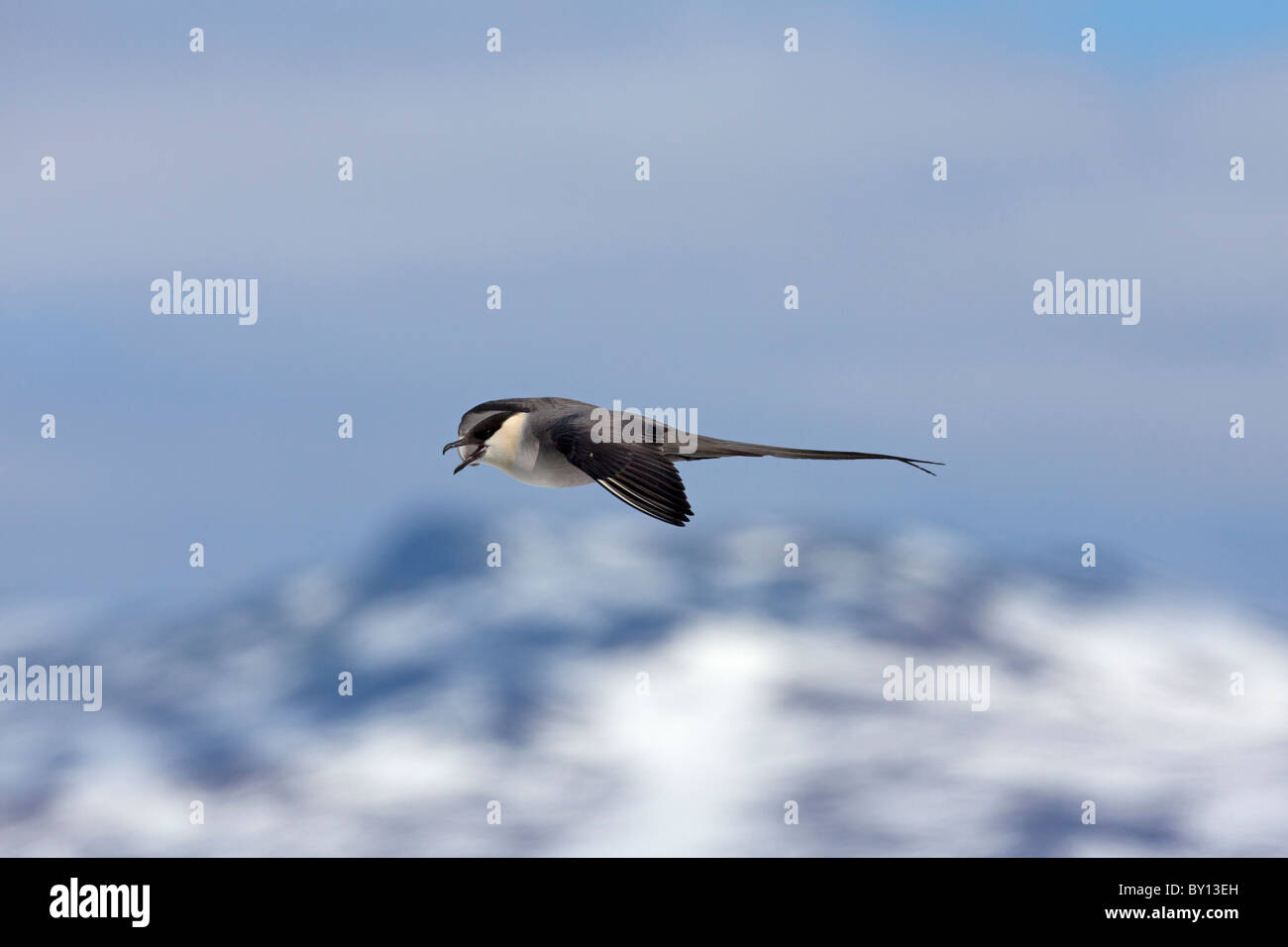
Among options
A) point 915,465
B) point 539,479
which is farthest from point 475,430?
point 915,465

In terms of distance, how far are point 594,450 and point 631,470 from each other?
1.88ft

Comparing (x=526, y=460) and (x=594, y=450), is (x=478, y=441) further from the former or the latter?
(x=594, y=450)

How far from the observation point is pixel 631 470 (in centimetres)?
1127

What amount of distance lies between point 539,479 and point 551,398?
113cm

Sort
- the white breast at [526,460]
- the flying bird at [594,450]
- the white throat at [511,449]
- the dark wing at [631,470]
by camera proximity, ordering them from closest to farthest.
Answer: the dark wing at [631,470] → the flying bird at [594,450] → the white breast at [526,460] → the white throat at [511,449]

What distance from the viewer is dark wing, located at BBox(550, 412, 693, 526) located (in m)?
10.7

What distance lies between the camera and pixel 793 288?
1384 cm

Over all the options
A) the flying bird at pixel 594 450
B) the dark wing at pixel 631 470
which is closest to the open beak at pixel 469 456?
the flying bird at pixel 594 450

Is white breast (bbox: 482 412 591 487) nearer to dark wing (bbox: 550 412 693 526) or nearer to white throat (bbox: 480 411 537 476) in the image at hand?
white throat (bbox: 480 411 537 476)

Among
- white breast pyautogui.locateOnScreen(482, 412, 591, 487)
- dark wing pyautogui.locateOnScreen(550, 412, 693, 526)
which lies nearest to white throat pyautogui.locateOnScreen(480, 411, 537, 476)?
white breast pyautogui.locateOnScreen(482, 412, 591, 487)

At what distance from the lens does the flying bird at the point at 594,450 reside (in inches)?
432

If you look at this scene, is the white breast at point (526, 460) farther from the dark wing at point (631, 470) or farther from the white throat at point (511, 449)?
the dark wing at point (631, 470)
